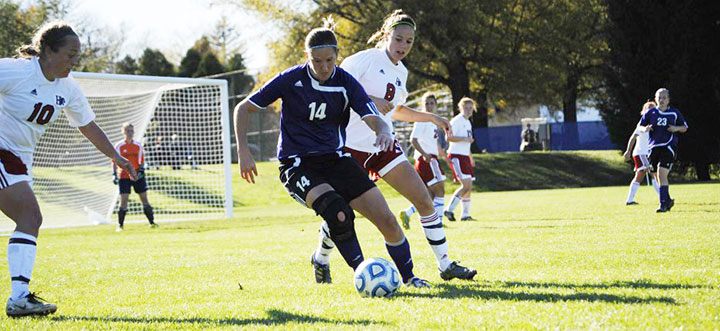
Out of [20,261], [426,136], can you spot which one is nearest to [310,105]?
[20,261]

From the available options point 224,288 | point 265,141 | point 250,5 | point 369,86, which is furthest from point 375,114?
point 265,141

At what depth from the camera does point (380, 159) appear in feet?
20.1

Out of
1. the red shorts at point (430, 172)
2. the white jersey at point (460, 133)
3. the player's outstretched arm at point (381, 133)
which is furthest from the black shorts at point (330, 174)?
the white jersey at point (460, 133)

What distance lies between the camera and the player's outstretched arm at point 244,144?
211 inches

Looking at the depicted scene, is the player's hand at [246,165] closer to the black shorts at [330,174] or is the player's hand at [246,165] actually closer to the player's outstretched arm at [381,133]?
the black shorts at [330,174]

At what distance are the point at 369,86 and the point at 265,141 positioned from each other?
37.4 metres

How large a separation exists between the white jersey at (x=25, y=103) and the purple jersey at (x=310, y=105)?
1.55 m

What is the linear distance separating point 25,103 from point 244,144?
64.8 inches

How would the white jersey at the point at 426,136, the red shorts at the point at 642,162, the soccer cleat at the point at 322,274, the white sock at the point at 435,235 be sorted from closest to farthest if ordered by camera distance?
1. the white sock at the point at 435,235
2. the soccer cleat at the point at 322,274
3. the white jersey at the point at 426,136
4. the red shorts at the point at 642,162

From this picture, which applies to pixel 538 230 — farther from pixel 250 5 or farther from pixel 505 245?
pixel 250 5

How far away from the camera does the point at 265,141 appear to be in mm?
43375

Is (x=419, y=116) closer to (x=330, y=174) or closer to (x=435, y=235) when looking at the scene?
(x=435, y=235)

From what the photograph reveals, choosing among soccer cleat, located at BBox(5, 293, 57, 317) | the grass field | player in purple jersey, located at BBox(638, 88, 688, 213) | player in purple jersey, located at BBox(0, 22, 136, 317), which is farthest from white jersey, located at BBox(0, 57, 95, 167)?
player in purple jersey, located at BBox(638, 88, 688, 213)

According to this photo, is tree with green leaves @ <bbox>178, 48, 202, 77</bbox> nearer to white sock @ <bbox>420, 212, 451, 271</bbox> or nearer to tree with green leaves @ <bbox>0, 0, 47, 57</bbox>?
tree with green leaves @ <bbox>0, 0, 47, 57</bbox>
